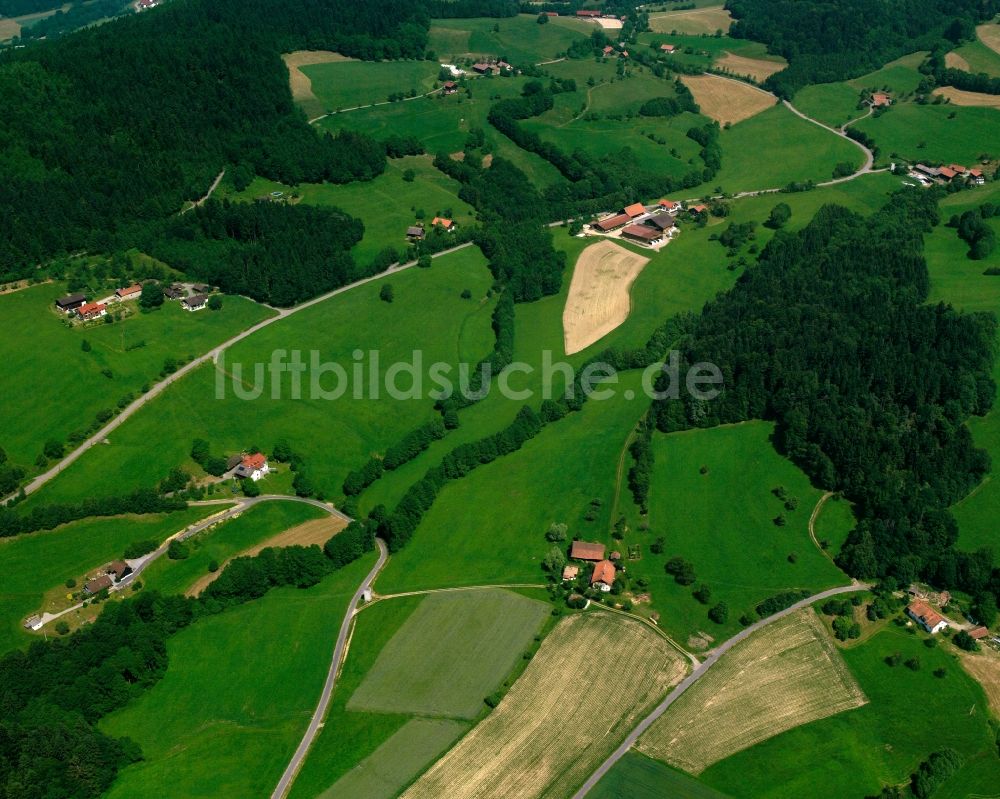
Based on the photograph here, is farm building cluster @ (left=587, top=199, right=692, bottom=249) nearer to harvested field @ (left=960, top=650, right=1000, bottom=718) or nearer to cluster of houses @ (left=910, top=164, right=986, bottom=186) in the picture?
cluster of houses @ (left=910, top=164, right=986, bottom=186)

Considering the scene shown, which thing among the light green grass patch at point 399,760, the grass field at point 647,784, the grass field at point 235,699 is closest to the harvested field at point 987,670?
the grass field at point 647,784

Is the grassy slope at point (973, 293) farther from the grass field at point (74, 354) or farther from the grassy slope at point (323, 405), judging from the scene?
the grass field at point (74, 354)

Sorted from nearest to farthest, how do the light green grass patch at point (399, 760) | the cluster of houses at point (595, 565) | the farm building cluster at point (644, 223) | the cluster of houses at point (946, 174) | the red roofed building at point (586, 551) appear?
1. the light green grass patch at point (399, 760)
2. the cluster of houses at point (595, 565)
3. the red roofed building at point (586, 551)
4. the farm building cluster at point (644, 223)
5. the cluster of houses at point (946, 174)

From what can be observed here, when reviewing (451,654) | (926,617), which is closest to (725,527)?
(926,617)

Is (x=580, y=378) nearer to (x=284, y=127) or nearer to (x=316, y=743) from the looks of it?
(x=316, y=743)

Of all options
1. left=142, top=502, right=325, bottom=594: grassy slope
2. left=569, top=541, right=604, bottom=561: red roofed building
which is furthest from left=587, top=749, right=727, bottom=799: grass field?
left=142, top=502, right=325, bottom=594: grassy slope

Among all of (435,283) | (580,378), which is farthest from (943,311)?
(435,283)
